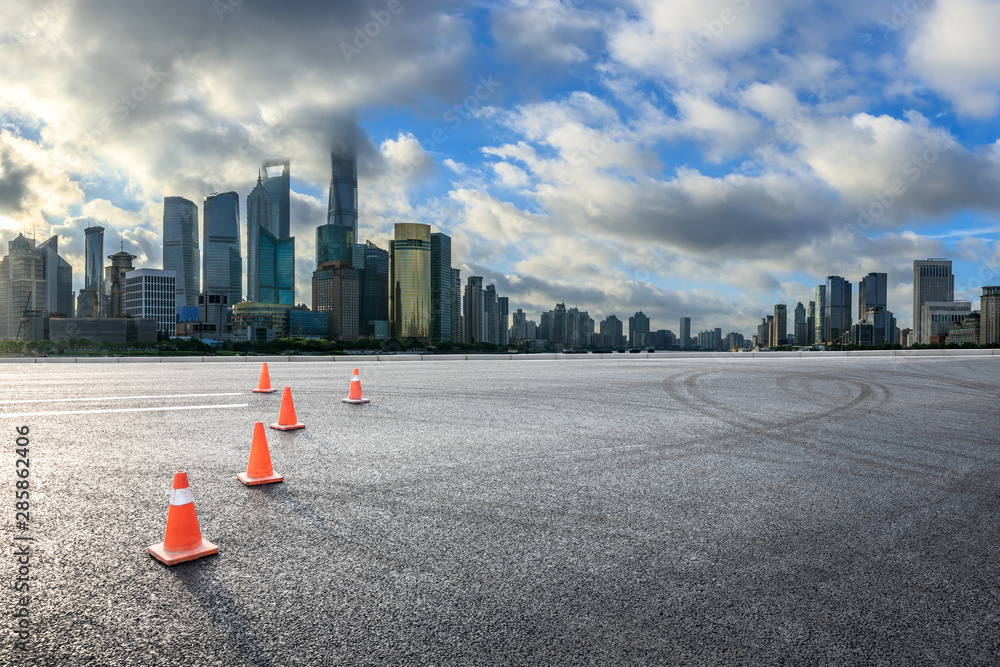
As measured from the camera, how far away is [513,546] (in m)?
4.02

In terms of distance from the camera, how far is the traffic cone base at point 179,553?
3.74m

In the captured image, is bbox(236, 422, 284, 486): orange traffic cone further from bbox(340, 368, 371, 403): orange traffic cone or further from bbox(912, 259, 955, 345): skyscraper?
bbox(912, 259, 955, 345): skyscraper

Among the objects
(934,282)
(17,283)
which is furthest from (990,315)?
(17,283)

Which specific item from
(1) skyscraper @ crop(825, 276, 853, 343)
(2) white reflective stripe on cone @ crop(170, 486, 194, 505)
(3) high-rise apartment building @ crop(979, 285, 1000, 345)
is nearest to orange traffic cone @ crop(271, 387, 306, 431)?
(2) white reflective stripe on cone @ crop(170, 486, 194, 505)

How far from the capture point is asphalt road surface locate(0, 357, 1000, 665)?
2.86 m

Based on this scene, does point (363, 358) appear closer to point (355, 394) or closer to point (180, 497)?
point (355, 394)

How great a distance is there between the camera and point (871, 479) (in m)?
5.99

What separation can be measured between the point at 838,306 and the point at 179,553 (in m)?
218

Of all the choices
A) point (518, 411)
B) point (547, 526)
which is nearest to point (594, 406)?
point (518, 411)

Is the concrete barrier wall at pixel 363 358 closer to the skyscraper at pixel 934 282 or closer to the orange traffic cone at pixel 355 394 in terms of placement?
the orange traffic cone at pixel 355 394

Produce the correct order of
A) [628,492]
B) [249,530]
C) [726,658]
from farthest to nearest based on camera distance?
[628,492]
[249,530]
[726,658]

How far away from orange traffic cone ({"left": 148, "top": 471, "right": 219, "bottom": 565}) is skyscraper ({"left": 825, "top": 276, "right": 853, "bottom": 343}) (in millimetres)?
201267

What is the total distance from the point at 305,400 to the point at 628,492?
8569 mm

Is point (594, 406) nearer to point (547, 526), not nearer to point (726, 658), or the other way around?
point (547, 526)
